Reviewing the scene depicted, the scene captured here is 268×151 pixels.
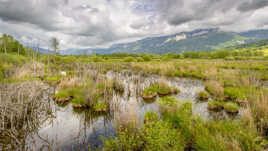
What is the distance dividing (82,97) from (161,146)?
25.8 ft

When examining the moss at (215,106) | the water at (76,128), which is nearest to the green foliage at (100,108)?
the water at (76,128)

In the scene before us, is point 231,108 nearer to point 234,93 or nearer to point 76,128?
point 234,93

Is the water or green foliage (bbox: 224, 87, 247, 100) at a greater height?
green foliage (bbox: 224, 87, 247, 100)

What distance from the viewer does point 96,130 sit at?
22.6ft

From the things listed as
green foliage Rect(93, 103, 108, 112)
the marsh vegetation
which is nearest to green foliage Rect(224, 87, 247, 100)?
the marsh vegetation

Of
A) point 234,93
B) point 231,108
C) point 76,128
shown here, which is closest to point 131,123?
point 76,128

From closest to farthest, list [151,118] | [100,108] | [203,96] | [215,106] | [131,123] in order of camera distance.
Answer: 1. [131,123]
2. [151,118]
3. [100,108]
4. [215,106]
5. [203,96]

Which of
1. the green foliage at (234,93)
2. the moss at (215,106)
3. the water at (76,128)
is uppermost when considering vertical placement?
the green foliage at (234,93)

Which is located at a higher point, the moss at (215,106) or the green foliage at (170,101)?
the green foliage at (170,101)

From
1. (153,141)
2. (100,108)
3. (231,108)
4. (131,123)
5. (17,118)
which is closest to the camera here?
(153,141)

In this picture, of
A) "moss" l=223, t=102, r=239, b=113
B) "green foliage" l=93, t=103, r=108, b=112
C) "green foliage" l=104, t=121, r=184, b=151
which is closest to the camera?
"green foliage" l=104, t=121, r=184, b=151

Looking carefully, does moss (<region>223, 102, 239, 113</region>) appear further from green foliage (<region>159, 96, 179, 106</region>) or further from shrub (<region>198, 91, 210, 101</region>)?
green foliage (<region>159, 96, 179, 106</region>)

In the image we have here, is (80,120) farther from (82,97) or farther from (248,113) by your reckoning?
(248,113)

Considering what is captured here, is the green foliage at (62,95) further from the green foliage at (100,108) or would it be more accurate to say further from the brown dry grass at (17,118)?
the green foliage at (100,108)
